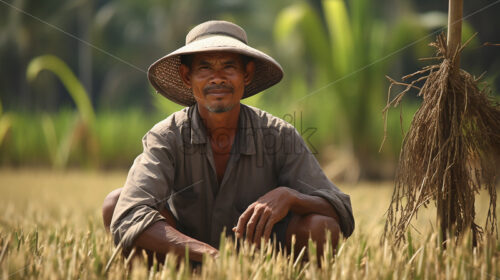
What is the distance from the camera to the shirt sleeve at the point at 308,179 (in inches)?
91.4

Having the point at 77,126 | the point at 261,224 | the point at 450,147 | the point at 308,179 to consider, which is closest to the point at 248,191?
the point at 308,179

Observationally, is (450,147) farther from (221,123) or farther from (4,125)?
(4,125)

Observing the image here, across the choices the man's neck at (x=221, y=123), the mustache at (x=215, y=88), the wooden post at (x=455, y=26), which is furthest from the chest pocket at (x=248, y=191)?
the wooden post at (x=455, y=26)

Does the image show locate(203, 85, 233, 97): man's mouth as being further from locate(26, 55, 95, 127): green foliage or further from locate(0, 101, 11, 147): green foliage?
locate(0, 101, 11, 147): green foliage

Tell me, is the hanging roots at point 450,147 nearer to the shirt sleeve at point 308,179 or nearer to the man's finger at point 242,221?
the shirt sleeve at point 308,179

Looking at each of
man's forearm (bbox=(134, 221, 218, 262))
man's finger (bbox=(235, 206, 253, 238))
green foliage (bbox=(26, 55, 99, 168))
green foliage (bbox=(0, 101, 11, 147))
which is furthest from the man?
green foliage (bbox=(0, 101, 11, 147))

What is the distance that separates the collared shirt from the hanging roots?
0.36 meters

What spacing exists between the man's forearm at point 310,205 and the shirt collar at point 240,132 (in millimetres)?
371

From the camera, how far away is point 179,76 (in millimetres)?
2742

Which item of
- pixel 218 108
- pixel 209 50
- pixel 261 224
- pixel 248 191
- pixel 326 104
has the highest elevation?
pixel 326 104

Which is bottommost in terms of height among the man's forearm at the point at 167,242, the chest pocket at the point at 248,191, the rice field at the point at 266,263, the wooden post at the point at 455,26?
the rice field at the point at 266,263

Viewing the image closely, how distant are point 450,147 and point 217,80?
109 centimetres

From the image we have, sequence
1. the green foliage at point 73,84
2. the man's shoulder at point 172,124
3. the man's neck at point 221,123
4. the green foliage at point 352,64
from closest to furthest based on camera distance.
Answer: the man's shoulder at point 172,124
the man's neck at point 221,123
the green foliage at point 352,64
the green foliage at point 73,84

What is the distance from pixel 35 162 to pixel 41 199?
4687mm
